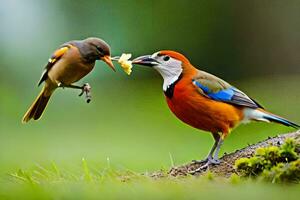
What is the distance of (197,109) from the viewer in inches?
199

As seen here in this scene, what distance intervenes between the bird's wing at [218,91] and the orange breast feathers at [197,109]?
0.03m

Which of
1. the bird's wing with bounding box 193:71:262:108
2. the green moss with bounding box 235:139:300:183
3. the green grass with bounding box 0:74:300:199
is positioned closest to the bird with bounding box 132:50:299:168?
the bird's wing with bounding box 193:71:262:108

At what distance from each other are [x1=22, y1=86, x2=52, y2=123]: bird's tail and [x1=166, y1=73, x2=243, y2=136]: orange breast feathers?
2.80ft

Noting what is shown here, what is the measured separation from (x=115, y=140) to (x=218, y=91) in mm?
4950

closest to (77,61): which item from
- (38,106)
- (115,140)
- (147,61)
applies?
(38,106)

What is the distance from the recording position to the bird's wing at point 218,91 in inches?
203

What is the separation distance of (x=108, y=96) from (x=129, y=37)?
135 cm

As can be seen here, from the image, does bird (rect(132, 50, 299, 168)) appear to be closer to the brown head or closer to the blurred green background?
the brown head

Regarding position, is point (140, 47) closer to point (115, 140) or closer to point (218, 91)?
point (115, 140)

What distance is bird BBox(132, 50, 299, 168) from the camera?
5043 millimetres

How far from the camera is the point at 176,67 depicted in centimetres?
510

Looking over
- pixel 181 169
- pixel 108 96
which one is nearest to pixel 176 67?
pixel 181 169

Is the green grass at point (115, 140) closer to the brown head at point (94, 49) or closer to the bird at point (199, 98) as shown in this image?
the bird at point (199, 98)

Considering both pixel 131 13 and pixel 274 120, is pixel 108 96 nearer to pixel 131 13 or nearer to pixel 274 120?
pixel 131 13
